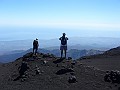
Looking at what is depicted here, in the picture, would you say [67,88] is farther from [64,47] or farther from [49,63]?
[64,47]

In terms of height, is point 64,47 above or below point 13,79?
above

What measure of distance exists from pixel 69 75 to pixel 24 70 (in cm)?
438

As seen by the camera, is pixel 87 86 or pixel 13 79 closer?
pixel 87 86

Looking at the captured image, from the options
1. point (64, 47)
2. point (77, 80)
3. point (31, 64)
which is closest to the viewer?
point (77, 80)

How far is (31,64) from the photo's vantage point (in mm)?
26172

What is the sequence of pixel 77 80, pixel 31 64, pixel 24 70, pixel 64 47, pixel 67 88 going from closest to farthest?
pixel 67 88, pixel 77 80, pixel 24 70, pixel 31 64, pixel 64 47

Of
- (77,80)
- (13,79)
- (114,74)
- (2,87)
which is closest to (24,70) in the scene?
(13,79)

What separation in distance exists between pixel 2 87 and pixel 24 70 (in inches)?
146

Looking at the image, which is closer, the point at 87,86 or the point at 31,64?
the point at 87,86

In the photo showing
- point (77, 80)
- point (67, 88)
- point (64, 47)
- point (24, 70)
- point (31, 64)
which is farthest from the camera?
point (64, 47)

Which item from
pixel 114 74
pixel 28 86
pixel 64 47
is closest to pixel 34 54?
pixel 64 47

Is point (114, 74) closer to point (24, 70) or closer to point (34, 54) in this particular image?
point (24, 70)

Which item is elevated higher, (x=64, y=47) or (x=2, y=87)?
(x=64, y=47)

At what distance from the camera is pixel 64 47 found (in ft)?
94.1
